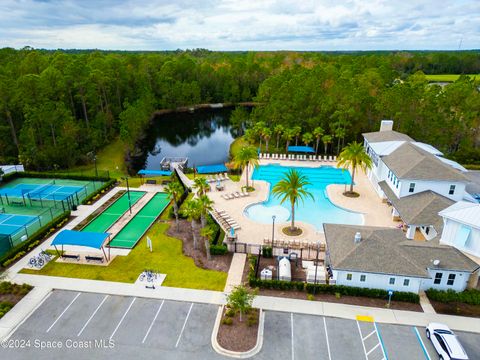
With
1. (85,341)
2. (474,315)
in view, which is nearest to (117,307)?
(85,341)

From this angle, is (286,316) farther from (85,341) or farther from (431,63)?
(431,63)

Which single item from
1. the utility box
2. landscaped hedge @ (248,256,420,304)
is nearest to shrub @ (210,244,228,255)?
landscaped hedge @ (248,256,420,304)

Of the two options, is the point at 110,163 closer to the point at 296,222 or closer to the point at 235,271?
the point at 296,222

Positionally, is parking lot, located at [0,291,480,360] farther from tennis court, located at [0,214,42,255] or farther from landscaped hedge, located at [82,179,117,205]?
landscaped hedge, located at [82,179,117,205]

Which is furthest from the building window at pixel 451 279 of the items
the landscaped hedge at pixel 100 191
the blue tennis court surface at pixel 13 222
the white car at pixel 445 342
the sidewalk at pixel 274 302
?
the blue tennis court surface at pixel 13 222

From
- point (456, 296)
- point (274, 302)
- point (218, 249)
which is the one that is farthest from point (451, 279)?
point (218, 249)

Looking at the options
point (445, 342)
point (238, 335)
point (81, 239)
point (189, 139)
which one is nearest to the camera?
point (445, 342)
